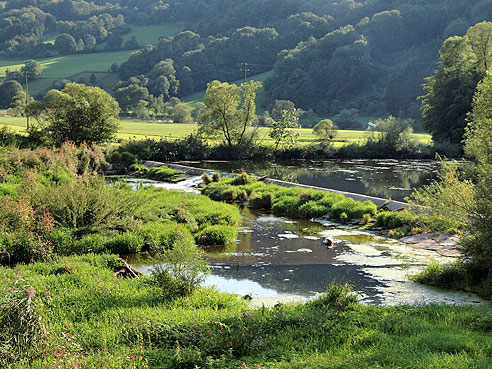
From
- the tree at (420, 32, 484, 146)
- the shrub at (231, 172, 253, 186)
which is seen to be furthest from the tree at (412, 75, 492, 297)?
the tree at (420, 32, 484, 146)

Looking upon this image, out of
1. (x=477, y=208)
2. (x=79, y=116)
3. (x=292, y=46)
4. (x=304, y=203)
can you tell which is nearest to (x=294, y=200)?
(x=304, y=203)

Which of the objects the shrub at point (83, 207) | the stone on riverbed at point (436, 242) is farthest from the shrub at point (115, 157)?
the stone on riverbed at point (436, 242)

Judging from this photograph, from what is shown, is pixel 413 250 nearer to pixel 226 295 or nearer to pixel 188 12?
pixel 226 295

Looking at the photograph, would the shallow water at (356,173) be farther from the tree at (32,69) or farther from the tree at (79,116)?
the tree at (32,69)

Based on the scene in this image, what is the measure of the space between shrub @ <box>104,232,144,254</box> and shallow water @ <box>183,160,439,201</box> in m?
15.2

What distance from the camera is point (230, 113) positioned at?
45125 mm

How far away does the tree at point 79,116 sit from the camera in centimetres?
3722

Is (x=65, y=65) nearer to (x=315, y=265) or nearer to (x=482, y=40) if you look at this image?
(x=482, y=40)

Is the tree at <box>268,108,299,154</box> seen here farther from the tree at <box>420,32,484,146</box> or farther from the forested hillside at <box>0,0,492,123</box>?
the forested hillside at <box>0,0,492,123</box>

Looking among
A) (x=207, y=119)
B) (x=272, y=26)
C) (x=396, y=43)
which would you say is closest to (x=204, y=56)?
(x=272, y=26)

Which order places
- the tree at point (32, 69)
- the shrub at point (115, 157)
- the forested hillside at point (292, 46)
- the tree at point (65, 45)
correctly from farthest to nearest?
the tree at point (65, 45), the tree at point (32, 69), the forested hillside at point (292, 46), the shrub at point (115, 157)

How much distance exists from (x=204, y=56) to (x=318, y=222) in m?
113

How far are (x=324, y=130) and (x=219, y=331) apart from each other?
169ft

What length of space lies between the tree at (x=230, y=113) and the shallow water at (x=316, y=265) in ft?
94.7
